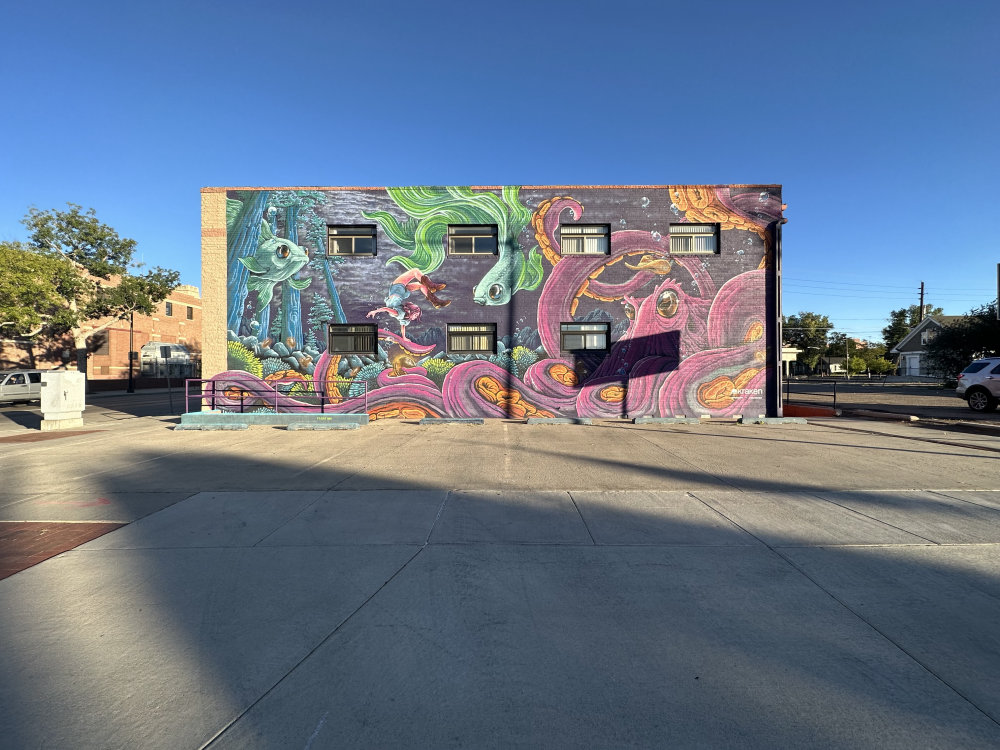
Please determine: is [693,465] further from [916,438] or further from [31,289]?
[31,289]

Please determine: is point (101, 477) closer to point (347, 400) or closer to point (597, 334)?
point (347, 400)

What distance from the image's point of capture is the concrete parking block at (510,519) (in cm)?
458

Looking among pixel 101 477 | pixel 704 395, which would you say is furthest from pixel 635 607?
pixel 704 395

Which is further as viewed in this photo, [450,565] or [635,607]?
[450,565]

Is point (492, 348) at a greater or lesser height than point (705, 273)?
lesser

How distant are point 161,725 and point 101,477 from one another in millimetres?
6926

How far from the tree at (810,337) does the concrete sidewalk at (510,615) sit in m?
72.0

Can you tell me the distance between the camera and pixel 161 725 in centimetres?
219

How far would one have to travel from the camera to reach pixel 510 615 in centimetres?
317

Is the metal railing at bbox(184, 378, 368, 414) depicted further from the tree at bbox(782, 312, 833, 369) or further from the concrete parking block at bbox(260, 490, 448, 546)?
the tree at bbox(782, 312, 833, 369)

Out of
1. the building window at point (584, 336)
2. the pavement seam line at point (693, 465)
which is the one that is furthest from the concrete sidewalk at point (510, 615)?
the building window at point (584, 336)

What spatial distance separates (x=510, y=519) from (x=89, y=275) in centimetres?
4398

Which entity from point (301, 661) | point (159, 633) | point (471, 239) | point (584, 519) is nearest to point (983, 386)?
point (471, 239)

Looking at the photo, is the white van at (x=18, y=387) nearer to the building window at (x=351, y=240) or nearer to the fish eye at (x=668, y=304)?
the building window at (x=351, y=240)
